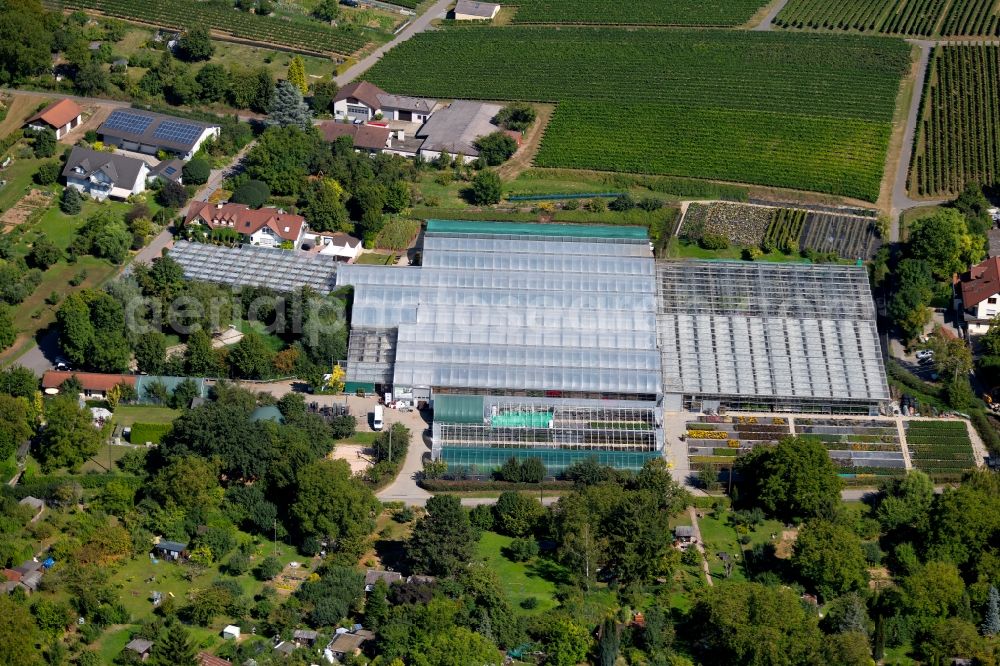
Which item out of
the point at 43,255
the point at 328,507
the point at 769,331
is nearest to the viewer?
the point at 328,507

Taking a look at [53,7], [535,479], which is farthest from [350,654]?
[53,7]

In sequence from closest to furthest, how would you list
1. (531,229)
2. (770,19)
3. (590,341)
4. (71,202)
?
(590,341) → (531,229) → (71,202) → (770,19)

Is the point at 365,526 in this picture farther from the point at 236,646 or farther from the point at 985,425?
the point at 985,425

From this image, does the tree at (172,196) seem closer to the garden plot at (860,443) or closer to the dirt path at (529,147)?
the dirt path at (529,147)

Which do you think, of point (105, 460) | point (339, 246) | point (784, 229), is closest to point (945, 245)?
point (784, 229)

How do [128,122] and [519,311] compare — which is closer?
[519,311]

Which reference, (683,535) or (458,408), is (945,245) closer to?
(683,535)

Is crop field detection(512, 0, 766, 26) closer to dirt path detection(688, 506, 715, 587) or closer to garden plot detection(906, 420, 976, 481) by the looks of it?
garden plot detection(906, 420, 976, 481)
